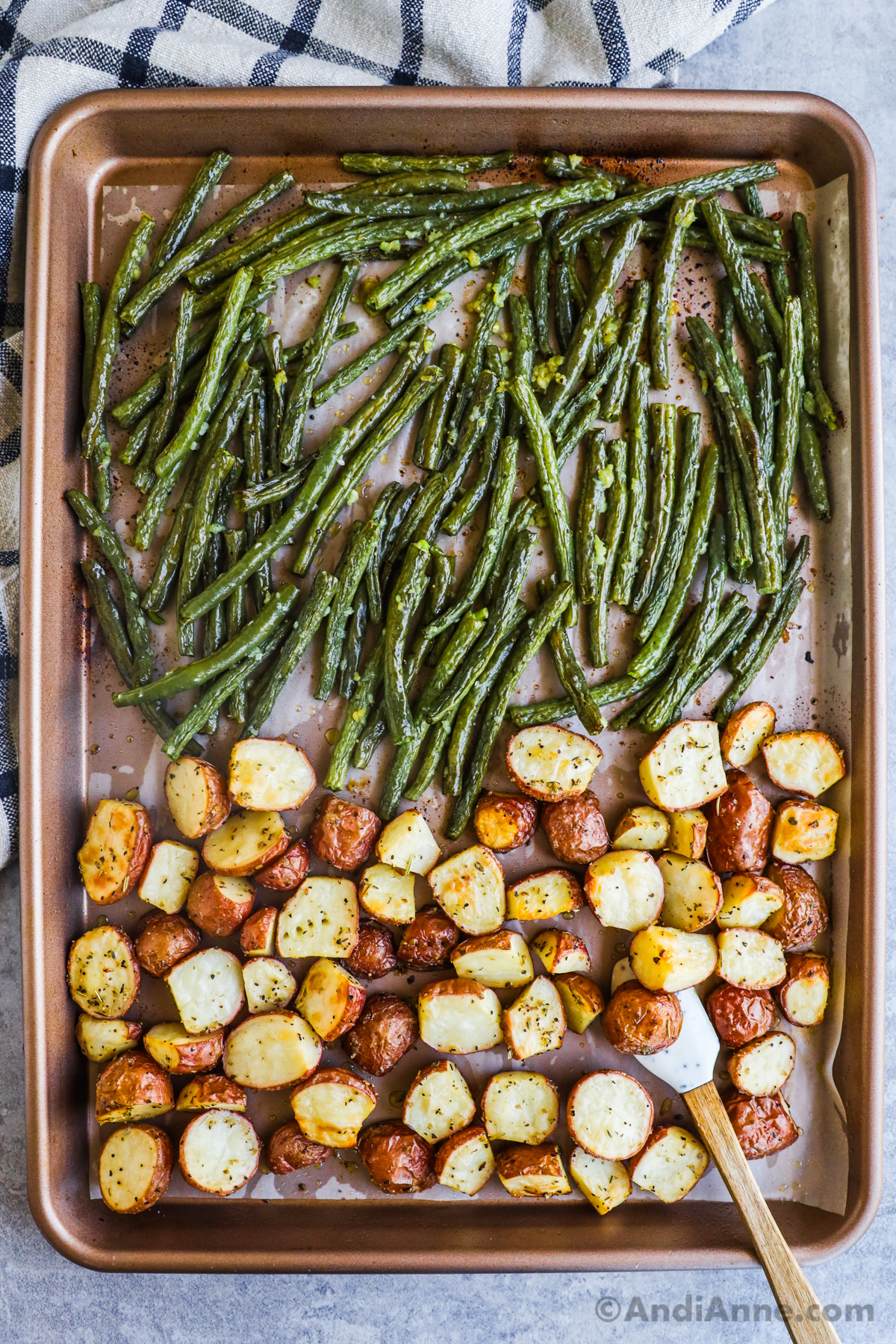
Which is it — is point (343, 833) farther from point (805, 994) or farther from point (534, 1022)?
point (805, 994)

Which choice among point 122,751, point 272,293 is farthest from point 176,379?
point 122,751

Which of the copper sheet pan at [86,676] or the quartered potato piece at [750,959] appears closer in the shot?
the copper sheet pan at [86,676]

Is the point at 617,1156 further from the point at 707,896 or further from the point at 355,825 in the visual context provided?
the point at 355,825

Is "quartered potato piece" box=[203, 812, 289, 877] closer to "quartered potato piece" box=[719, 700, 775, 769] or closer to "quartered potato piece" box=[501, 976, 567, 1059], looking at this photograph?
"quartered potato piece" box=[501, 976, 567, 1059]

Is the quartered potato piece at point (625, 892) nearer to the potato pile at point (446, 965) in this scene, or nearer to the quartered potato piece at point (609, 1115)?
the potato pile at point (446, 965)

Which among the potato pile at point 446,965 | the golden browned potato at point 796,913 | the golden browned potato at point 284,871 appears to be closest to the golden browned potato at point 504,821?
the potato pile at point 446,965

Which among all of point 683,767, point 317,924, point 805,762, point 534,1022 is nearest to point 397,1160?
point 534,1022
